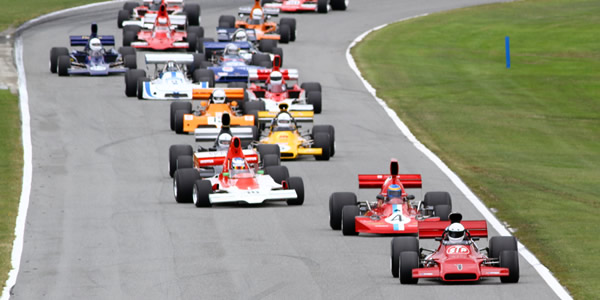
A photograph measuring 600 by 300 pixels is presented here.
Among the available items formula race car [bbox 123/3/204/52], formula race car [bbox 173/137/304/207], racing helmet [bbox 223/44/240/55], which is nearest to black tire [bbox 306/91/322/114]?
racing helmet [bbox 223/44/240/55]

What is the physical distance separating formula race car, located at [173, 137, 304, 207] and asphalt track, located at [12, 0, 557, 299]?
0.91 ft

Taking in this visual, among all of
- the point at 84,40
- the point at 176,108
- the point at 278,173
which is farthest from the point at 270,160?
the point at 84,40

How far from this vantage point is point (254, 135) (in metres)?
35.2

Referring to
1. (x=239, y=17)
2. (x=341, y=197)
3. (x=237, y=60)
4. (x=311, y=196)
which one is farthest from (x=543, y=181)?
(x=239, y=17)

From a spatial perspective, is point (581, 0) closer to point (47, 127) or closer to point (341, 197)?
point (47, 127)

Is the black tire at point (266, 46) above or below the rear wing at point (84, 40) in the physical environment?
below

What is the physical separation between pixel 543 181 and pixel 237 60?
60.5ft

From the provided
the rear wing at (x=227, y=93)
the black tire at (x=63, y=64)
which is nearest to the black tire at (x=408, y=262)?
the rear wing at (x=227, y=93)

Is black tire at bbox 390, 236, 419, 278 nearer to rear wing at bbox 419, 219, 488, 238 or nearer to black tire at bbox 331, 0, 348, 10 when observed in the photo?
rear wing at bbox 419, 219, 488, 238

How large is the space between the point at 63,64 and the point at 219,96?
11647mm

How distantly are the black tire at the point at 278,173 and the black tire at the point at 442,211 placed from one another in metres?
4.97

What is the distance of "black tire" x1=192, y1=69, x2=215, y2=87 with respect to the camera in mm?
44781

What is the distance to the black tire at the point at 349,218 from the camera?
2478 centimetres

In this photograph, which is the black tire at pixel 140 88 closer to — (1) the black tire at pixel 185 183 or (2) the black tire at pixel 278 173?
(2) the black tire at pixel 278 173
